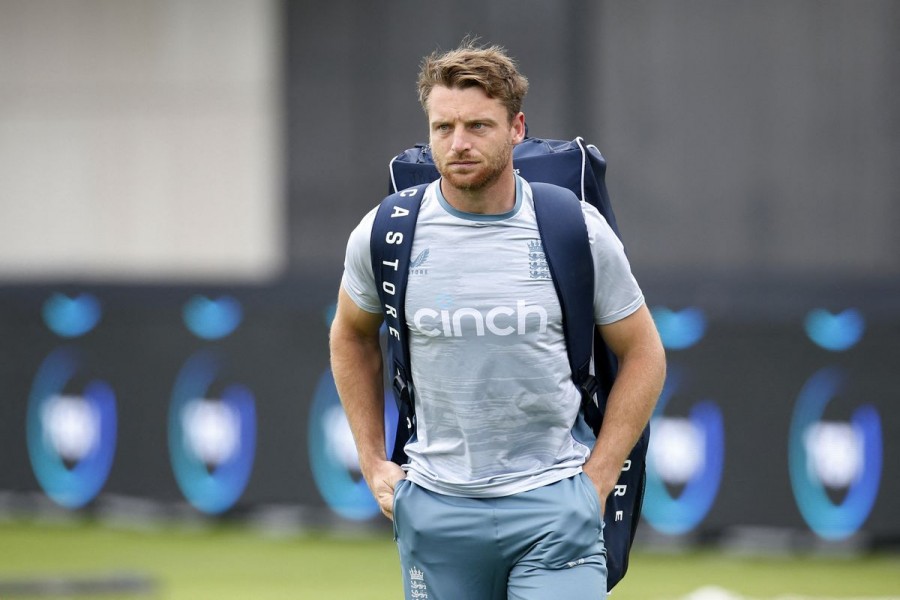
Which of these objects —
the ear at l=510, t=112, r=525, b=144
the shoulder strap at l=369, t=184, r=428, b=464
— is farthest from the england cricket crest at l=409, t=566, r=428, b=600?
the ear at l=510, t=112, r=525, b=144

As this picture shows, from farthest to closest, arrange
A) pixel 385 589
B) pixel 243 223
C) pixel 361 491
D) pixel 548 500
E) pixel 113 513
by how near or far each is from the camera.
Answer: pixel 243 223, pixel 113 513, pixel 361 491, pixel 385 589, pixel 548 500

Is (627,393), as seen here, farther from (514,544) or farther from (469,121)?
(469,121)

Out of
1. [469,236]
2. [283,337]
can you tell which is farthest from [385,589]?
[469,236]

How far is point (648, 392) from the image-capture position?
3.85m

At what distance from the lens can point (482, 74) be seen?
3.70 metres

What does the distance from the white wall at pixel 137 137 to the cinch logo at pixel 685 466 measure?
4.74 m

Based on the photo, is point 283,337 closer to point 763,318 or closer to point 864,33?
point 763,318

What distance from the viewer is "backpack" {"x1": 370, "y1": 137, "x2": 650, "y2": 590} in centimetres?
374

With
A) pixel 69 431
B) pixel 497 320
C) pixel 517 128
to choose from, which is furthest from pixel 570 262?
pixel 69 431

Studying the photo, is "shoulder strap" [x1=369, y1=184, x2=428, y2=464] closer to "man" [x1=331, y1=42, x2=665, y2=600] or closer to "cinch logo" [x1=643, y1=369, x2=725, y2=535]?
"man" [x1=331, y1=42, x2=665, y2=600]

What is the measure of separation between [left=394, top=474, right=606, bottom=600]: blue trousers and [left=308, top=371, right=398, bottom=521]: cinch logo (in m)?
6.19

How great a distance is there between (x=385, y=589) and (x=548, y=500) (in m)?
4.92

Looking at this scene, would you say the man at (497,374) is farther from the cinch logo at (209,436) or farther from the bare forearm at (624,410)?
the cinch logo at (209,436)

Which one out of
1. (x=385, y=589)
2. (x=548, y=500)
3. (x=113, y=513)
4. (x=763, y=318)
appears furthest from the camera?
(x=113, y=513)
